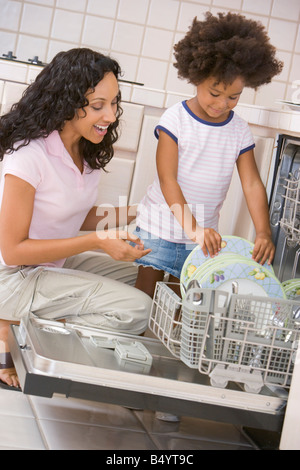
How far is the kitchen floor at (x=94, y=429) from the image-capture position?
1.22m

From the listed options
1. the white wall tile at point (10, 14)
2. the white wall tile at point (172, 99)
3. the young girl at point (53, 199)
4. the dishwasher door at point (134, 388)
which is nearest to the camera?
the dishwasher door at point (134, 388)

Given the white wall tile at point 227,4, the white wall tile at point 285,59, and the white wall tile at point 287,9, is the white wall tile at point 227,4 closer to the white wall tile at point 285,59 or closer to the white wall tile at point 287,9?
the white wall tile at point 287,9

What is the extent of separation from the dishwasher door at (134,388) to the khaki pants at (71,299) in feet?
1.03

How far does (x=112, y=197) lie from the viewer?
202 cm

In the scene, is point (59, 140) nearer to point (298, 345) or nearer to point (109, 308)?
point (109, 308)

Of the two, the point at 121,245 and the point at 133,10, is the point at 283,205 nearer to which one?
the point at 121,245

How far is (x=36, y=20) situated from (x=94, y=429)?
7.45 ft

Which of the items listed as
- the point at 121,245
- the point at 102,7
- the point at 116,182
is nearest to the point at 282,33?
the point at 102,7

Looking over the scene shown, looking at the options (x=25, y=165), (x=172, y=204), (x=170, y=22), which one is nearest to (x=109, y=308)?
(x=172, y=204)

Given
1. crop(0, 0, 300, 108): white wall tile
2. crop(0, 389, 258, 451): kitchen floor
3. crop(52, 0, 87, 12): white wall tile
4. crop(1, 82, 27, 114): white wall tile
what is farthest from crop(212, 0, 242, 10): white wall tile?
crop(0, 389, 258, 451): kitchen floor

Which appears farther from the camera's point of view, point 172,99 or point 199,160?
point 172,99

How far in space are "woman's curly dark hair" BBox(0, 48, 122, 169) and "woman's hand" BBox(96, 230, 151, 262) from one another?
1.03ft

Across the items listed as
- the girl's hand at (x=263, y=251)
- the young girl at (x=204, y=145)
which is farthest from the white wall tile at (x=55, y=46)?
the girl's hand at (x=263, y=251)

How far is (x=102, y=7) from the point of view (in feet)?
9.94
